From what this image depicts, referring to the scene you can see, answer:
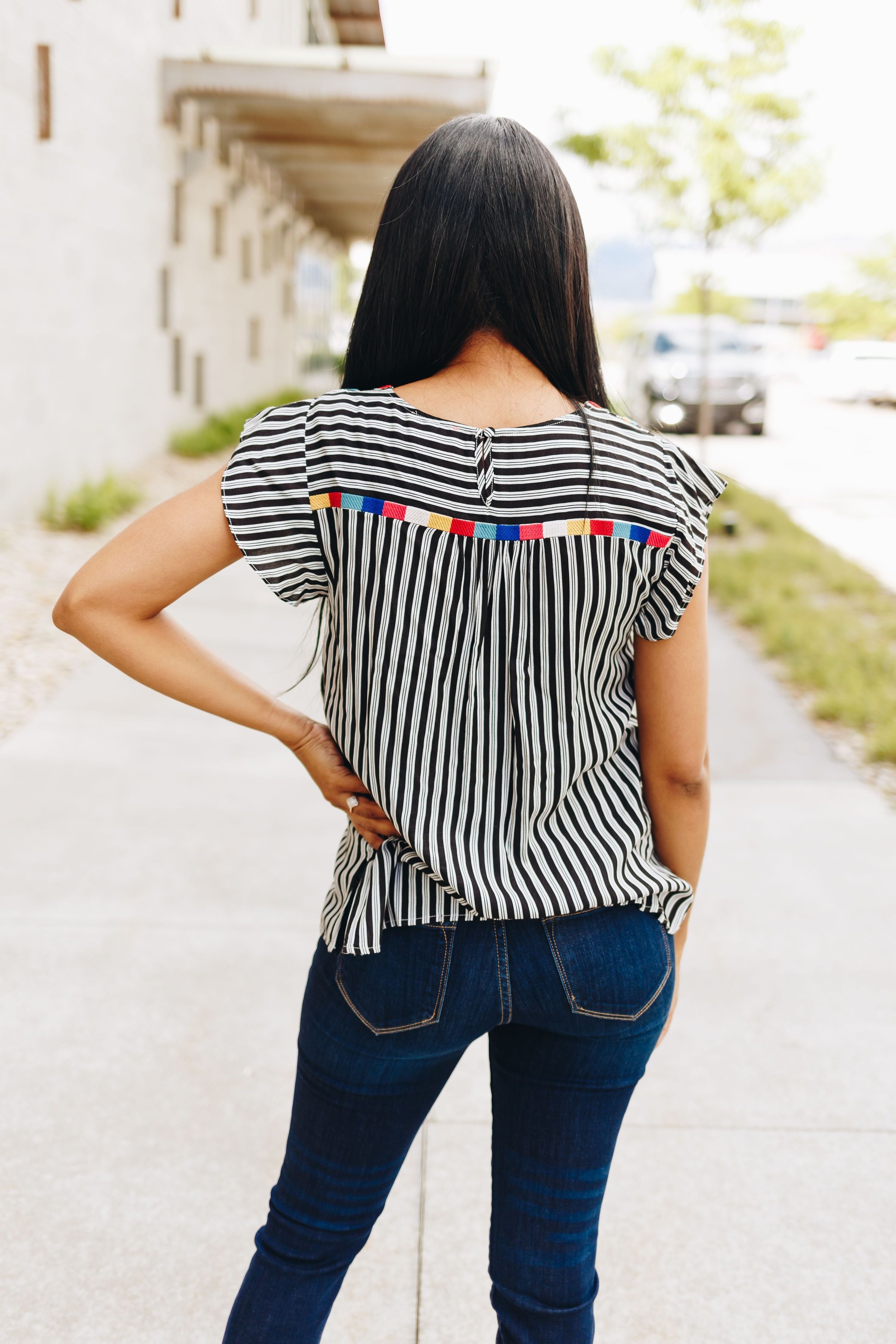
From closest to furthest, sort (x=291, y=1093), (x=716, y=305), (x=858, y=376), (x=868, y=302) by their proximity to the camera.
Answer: (x=291, y=1093) → (x=858, y=376) → (x=868, y=302) → (x=716, y=305)

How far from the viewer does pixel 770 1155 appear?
2.57 metres

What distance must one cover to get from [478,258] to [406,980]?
2.43ft

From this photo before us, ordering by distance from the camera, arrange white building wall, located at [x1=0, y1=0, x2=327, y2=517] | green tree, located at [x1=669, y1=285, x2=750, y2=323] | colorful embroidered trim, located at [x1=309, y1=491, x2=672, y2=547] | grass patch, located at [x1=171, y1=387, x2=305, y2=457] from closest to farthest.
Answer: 1. colorful embroidered trim, located at [x1=309, y1=491, x2=672, y2=547]
2. white building wall, located at [x1=0, y1=0, x2=327, y2=517]
3. grass patch, located at [x1=171, y1=387, x2=305, y2=457]
4. green tree, located at [x1=669, y1=285, x2=750, y2=323]

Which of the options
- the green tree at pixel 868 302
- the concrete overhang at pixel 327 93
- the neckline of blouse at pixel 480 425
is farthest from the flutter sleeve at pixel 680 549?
the green tree at pixel 868 302

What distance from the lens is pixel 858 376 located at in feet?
99.4

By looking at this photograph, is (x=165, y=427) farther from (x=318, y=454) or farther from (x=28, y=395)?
(x=318, y=454)

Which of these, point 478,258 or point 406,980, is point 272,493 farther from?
point 406,980

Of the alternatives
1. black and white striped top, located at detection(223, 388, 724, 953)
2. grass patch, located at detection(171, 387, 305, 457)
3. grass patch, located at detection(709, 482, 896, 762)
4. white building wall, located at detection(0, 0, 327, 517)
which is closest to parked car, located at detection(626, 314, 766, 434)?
grass patch, located at detection(171, 387, 305, 457)

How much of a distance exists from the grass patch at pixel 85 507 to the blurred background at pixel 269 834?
0.13 ft

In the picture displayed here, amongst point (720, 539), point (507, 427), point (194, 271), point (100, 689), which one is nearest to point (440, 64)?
point (194, 271)

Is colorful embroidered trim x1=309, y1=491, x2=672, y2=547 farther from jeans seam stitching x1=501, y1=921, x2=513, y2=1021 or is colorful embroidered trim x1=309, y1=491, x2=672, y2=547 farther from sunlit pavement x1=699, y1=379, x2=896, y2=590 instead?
sunlit pavement x1=699, y1=379, x2=896, y2=590

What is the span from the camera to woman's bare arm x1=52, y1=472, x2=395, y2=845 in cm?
123

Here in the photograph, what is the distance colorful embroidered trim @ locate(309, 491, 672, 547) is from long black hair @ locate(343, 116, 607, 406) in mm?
169

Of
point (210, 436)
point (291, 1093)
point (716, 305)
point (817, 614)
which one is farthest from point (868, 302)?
point (291, 1093)
